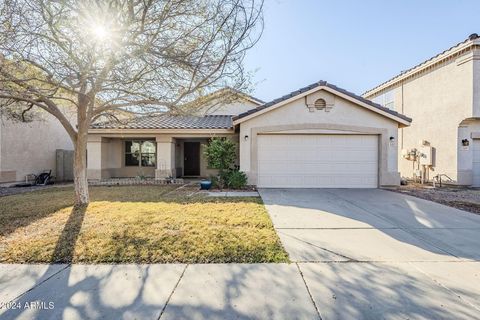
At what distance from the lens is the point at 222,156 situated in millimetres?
11352

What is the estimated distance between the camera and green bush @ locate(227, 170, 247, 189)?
11258 millimetres

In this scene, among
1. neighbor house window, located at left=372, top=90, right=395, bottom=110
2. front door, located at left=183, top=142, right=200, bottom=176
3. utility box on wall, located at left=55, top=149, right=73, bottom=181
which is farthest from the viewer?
neighbor house window, located at left=372, top=90, right=395, bottom=110

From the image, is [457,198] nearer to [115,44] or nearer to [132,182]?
[115,44]

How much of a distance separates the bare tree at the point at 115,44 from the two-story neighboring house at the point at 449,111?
11545 millimetres

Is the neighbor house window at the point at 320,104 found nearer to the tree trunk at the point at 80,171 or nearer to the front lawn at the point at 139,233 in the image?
the front lawn at the point at 139,233

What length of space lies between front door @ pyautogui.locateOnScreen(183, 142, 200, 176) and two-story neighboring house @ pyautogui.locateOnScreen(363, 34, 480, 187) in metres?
12.6

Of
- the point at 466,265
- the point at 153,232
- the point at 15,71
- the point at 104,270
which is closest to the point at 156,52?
the point at 15,71

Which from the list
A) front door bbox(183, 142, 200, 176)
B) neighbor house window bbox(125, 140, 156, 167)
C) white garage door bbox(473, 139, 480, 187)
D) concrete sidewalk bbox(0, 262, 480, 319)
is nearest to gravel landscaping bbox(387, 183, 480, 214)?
white garage door bbox(473, 139, 480, 187)

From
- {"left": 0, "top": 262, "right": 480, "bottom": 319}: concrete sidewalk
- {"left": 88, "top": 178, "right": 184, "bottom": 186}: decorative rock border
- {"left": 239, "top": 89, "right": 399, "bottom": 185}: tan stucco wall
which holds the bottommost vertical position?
{"left": 0, "top": 262, "right": 480, "bottom": 319}: concrete sidewalk

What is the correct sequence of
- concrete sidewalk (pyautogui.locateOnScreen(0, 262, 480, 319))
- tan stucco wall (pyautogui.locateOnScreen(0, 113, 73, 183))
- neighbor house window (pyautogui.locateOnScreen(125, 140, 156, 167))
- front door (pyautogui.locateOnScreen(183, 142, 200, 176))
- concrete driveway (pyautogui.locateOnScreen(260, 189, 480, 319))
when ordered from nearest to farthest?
concrete sidewalk (pyautogui.locateOnScreen(0, 262, 480, 319)), concrete driveway (pyautogui.locateOnScreen(260, 189, 480, 319)), tan stucco wall (pyautogui.locateOnScreen(0, 113, 73, 183)), neighbor house window (pyautogui.locateOnScreen(125, 140, 156, 167)), front door (pyautogui.locateOnScreen(183, 142, 200, 176))

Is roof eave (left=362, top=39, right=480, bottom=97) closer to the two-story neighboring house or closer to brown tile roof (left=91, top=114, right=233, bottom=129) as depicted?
the two-story neighboring house

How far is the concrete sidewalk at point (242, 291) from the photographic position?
2.78 m

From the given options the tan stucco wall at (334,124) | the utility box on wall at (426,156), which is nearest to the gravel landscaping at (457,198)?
the tan stucco wall at (334,124)

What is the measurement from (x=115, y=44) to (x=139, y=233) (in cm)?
427
